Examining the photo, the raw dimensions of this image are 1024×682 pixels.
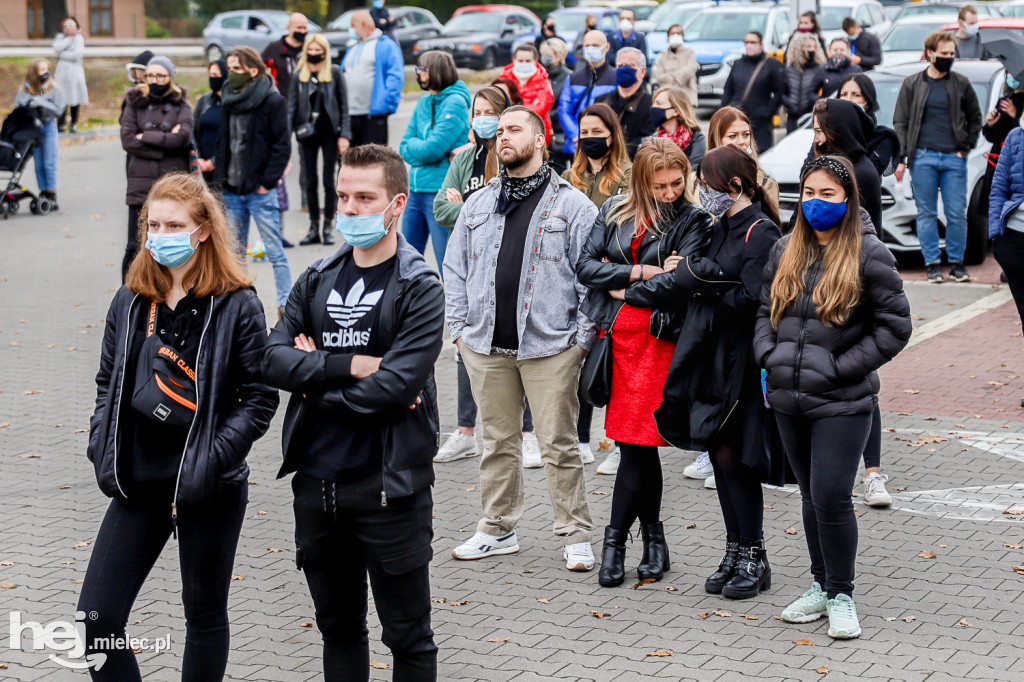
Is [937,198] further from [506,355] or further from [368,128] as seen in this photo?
[506,355]

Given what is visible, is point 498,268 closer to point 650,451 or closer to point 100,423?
point 650,451

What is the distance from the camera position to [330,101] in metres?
13.8

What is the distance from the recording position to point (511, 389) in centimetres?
624

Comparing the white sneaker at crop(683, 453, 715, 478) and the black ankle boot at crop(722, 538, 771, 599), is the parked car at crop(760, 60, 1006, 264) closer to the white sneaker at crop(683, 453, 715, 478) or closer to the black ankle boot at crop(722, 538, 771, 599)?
the white sneaker at crop(683, 453, 715, 478)

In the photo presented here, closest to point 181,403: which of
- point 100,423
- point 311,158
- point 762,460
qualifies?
point 100,423

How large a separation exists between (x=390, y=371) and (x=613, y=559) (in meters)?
2.19

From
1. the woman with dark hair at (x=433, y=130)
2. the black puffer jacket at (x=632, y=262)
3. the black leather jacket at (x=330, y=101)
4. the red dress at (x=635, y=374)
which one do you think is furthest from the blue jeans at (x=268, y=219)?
the red dress at (x=635, y=374)

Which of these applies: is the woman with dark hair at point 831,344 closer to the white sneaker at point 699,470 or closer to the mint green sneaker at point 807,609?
the mint green sneaker at point 807,609

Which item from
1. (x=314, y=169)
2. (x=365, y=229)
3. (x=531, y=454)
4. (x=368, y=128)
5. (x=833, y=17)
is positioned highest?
(x=833, y=17)

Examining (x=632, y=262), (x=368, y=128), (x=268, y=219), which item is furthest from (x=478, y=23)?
(x=632, y=262)

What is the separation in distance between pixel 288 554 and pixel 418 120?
394cm

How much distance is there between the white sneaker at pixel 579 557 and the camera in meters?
6.06

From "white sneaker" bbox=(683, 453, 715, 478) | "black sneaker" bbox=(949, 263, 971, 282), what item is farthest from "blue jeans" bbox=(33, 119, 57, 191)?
"white sneaker" bbox=(683, 453, 715, 478)

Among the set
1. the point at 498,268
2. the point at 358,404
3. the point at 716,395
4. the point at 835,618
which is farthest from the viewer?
the point at 498,268
